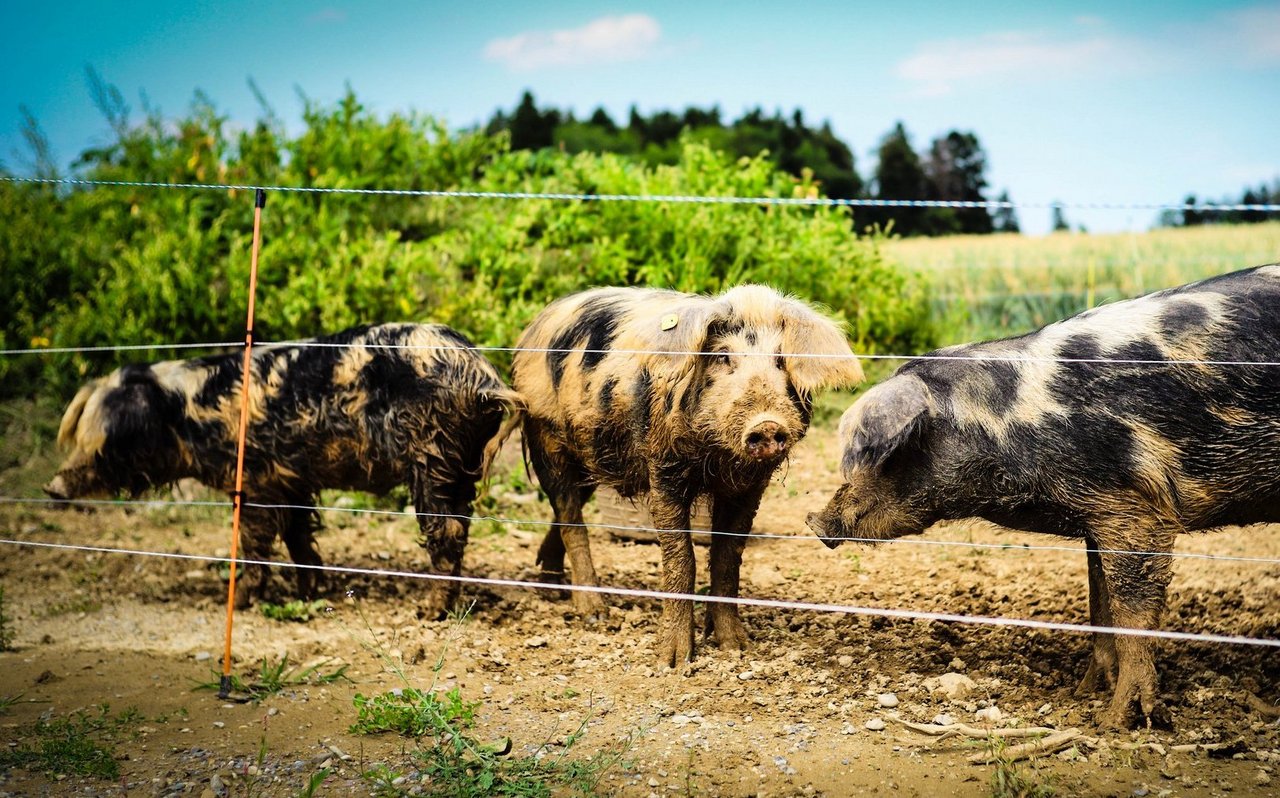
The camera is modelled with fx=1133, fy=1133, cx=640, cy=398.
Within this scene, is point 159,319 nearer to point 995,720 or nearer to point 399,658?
point 399,658

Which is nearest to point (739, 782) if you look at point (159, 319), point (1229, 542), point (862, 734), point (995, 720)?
point (862, 734)

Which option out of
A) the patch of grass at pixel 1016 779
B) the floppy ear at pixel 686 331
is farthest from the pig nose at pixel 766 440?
the patch of grass at pixel 1016 779

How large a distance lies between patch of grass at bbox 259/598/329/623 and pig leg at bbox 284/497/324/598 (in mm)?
332

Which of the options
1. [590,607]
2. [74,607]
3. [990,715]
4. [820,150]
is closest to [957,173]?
[820,150]

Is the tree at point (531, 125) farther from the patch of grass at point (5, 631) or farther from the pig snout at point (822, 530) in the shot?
the pig snout at point (822, 530)

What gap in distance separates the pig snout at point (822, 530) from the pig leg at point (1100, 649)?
100cm

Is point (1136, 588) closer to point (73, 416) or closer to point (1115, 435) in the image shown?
point (1115, 435)

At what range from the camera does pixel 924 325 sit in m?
9.30

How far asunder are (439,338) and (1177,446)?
3465 mm

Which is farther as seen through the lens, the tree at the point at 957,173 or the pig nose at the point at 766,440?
the tree at the point at 957,173

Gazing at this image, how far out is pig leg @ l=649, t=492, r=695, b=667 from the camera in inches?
195

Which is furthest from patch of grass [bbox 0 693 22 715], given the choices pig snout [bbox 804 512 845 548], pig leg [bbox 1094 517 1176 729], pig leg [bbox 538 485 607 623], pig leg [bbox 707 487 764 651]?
pig leg [bbox 1094 517 1176 729]

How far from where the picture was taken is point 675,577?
4.93m

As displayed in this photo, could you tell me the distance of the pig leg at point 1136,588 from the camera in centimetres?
411
